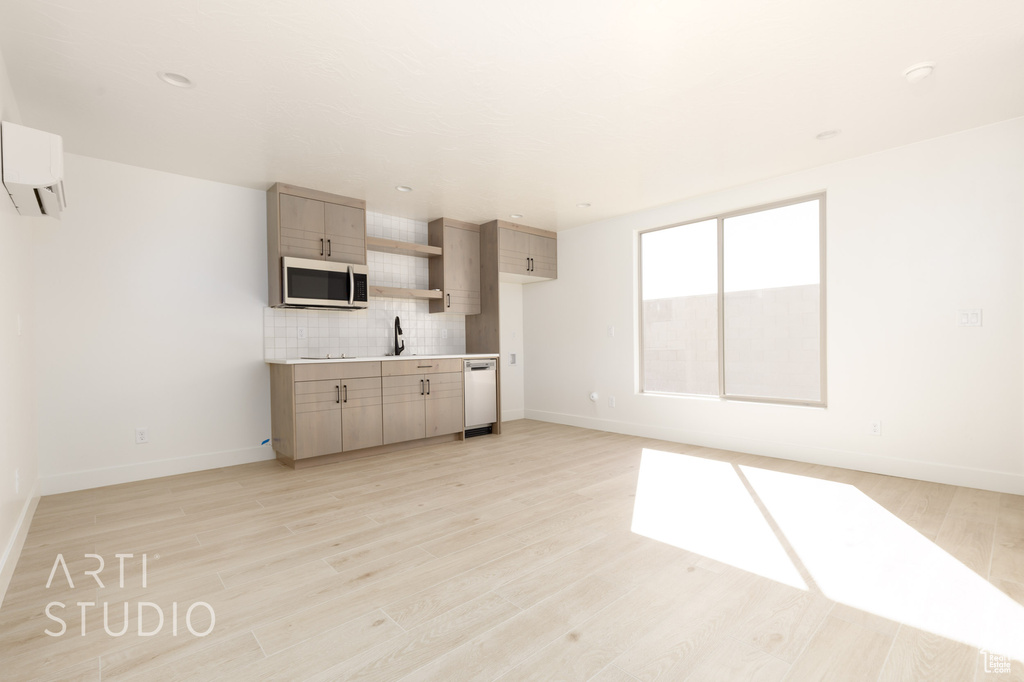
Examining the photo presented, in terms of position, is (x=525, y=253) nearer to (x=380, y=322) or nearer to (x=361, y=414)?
(x=380, y=322)

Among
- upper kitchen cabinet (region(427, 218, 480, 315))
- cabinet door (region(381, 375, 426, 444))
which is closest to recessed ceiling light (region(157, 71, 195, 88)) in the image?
cabinet door (region(381, 375, 426, 444))

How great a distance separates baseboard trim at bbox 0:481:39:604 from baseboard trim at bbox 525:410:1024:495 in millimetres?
4765

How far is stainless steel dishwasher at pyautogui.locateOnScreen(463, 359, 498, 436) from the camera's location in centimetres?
524

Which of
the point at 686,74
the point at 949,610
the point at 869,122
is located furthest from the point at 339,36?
the point at 949,610

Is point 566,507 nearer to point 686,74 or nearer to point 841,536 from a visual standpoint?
point 841,536

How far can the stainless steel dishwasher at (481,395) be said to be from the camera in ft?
17.2

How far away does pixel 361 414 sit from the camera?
4.38 metres

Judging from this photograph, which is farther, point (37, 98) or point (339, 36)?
point (37, 98)

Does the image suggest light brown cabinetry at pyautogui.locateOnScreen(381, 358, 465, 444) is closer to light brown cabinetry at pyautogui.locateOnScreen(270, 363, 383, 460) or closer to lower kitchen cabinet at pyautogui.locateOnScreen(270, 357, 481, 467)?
→ lower kitchen cabinet at pyautogui.locateOnScreen(270, 357, 481, 467)

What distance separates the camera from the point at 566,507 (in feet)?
9.95

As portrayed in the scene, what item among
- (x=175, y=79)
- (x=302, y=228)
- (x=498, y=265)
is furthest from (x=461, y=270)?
(x=175, y=79)

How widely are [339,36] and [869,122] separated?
325 centimetres

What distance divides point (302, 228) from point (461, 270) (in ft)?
5.88

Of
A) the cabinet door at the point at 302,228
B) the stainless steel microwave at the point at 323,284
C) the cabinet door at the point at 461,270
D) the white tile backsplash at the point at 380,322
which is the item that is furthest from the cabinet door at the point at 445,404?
the cabinet door at the point at 302,228
